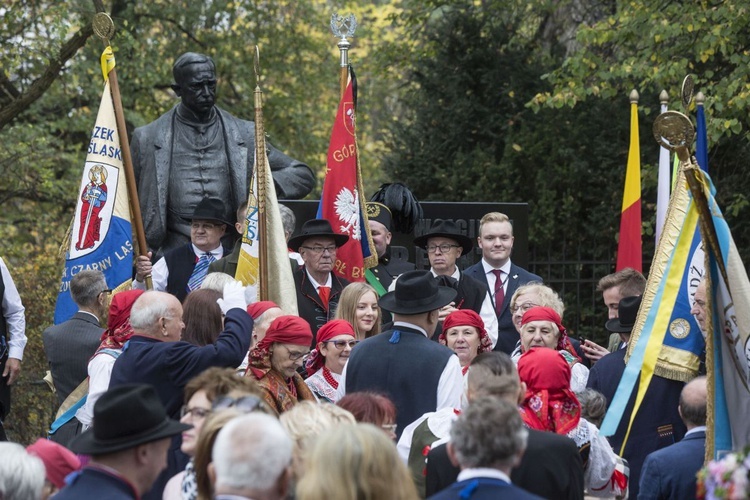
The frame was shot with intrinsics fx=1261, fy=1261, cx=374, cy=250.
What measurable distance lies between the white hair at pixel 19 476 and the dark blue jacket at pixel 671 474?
2.75m

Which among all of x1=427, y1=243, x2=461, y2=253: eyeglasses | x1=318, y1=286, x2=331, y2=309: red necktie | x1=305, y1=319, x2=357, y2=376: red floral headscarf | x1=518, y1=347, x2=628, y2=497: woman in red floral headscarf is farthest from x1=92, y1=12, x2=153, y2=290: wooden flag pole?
x1=518, y1=347, x2=628, y2=497: woman in red floral headscarf

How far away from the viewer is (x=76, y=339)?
8.16 m

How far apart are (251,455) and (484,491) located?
85cm

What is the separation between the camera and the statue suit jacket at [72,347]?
8148 mm

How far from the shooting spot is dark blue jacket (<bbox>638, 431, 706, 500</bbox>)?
225 inches

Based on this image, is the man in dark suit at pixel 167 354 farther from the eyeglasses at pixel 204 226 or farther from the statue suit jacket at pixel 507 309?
the statue suit jacket at pixel 507 309

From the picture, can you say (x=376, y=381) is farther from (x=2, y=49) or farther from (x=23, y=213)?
(x=23, y=213)

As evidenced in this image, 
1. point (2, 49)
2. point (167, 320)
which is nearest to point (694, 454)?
point (167, 320)

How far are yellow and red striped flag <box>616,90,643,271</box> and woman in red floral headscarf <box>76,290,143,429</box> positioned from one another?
230 inches

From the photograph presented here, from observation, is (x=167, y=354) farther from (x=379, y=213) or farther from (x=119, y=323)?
(x=379, y=213)

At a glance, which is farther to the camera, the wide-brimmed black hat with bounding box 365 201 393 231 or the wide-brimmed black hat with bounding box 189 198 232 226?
the wide-brimmed black hat with bounding box 365 201 393 231

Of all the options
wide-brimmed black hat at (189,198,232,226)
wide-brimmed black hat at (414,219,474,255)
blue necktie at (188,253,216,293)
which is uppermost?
wide-brimmed black hat at (189,198,232,226)

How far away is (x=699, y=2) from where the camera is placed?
14008 mm

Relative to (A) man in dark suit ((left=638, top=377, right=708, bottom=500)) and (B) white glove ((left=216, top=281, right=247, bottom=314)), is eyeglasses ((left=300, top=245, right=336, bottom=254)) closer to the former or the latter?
(B) white glove ((left=216, top=281, right=247, bottom=314))
